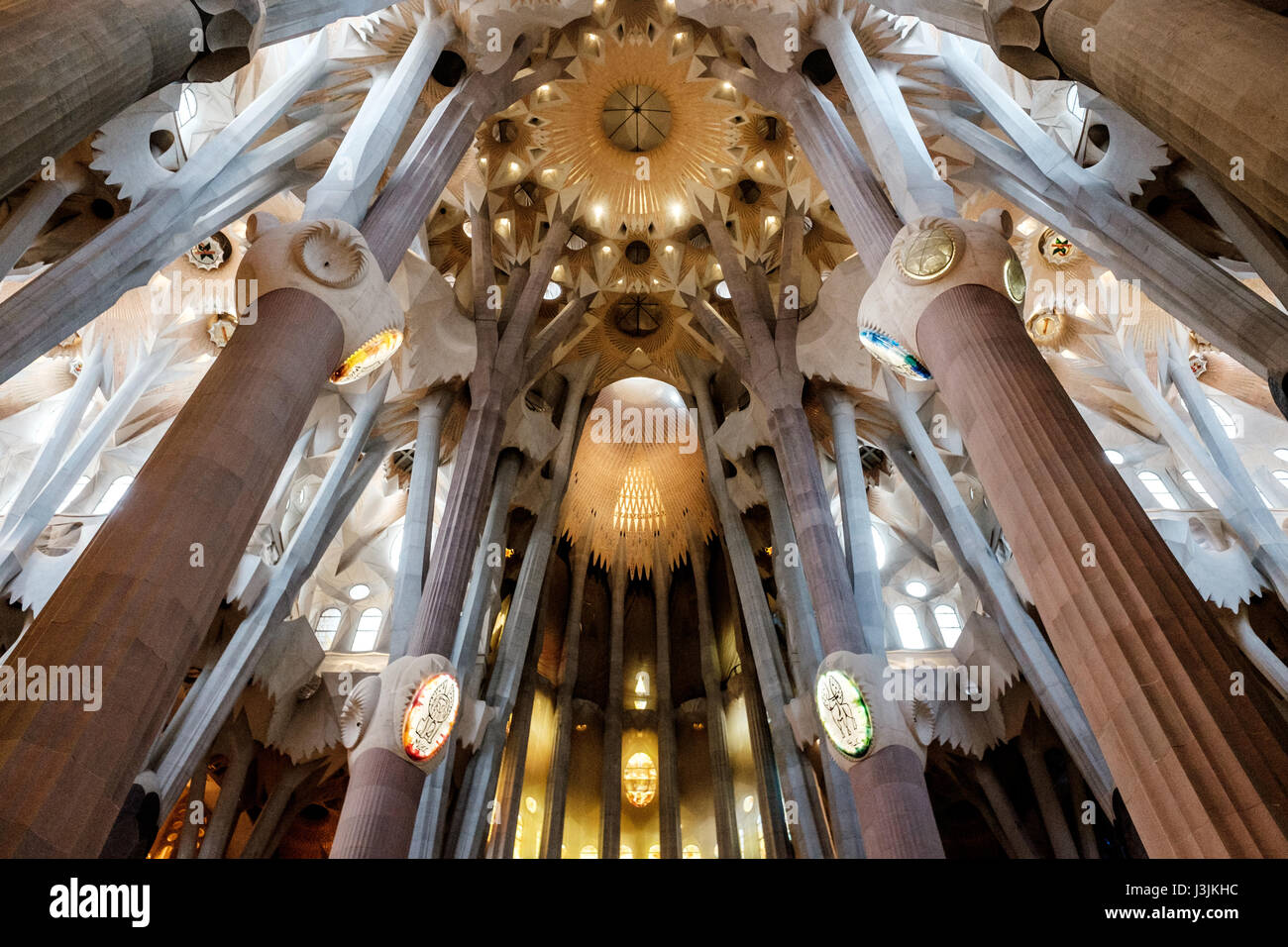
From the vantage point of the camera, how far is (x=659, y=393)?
25844mm

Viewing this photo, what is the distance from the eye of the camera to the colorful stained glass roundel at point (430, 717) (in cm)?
1101

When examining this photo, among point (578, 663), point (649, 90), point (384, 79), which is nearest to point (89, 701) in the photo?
point (384, 79)

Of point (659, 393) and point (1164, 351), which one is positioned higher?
point (659, 393)

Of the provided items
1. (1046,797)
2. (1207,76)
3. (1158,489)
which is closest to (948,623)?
(1046,797)

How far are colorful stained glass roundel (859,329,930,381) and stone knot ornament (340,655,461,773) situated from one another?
7.40 meters

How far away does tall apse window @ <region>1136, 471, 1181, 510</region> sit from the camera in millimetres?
17797

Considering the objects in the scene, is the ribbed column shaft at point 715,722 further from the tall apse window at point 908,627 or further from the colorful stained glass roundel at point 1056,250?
the colorful stained glass roundel at point 1056,250

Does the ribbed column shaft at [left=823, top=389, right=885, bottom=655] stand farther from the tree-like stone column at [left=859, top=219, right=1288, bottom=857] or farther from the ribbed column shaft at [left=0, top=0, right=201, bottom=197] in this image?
the ribbed column shaft at [left=0, top=0, right=201, bottom=197]

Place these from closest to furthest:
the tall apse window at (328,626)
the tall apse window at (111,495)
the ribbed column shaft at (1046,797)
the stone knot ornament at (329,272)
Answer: the stone knot ornament at (329,272) → the tall apse window at (111,495) → the ribbed column shaft at (1046,797) → the tall apse window at (328,626)

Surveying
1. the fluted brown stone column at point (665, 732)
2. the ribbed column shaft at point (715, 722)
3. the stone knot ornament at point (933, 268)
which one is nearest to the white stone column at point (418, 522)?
the stone knot ornament at point (933, 268)

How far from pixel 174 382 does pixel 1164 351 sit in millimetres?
19764

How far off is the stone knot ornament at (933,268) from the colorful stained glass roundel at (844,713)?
16.1 ft

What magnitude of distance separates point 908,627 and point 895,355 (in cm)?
1387

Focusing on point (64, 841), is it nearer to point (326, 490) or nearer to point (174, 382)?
point (326, 490)
